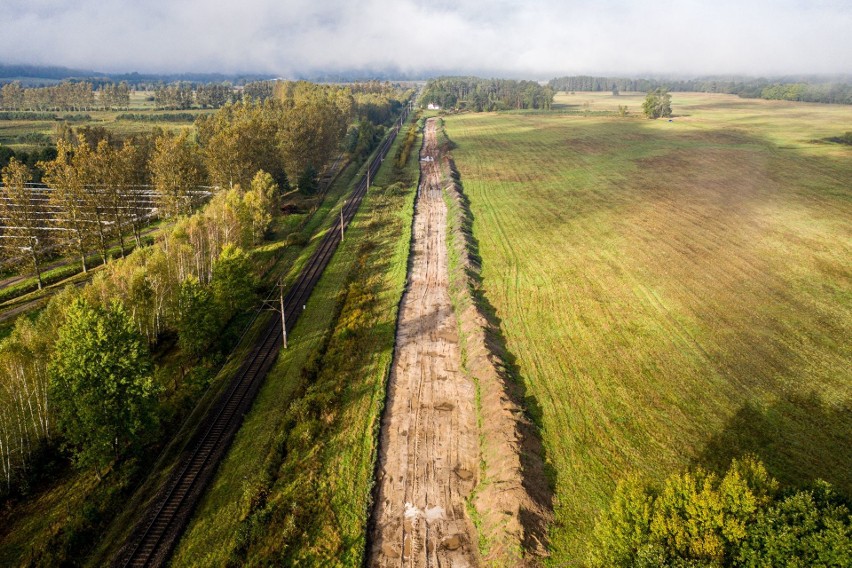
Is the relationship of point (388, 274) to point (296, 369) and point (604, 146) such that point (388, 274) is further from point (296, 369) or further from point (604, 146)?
point (604, 146)

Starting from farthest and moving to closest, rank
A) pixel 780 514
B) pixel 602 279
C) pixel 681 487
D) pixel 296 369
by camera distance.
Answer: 1. pixel 602 279
2. pixel 296 369
3. pixel 681 487
4. pixel 780 514

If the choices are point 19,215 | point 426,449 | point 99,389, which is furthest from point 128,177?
point 426,449

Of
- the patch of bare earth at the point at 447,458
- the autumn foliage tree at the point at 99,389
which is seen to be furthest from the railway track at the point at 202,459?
the patch of bare earth at the point at 447,458

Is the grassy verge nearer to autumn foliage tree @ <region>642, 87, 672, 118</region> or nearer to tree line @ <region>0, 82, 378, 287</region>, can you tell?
tree line @ <region>0, 82, 378, 287</region>

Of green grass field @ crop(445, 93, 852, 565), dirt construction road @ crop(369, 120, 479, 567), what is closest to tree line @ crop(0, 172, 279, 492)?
dirt construction road @ crop(369, 120, 479, 567)

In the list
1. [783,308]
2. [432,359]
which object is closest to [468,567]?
[432,359]

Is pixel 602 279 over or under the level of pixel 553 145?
under

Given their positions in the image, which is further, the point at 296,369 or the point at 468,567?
the point at 296,369

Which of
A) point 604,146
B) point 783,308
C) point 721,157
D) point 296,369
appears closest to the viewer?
point 296,369
